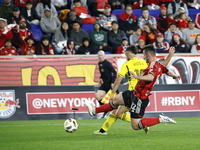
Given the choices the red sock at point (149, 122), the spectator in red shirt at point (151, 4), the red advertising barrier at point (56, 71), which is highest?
the spectator in red shirt at point (151, 4)

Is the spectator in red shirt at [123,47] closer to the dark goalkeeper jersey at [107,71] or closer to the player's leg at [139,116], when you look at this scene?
the dark goalkeeper jersey at [107,71]

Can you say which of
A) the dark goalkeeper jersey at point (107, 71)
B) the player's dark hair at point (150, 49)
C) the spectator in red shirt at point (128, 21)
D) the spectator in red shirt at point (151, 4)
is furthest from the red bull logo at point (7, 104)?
the spectator in red shirt at point (151, 4)

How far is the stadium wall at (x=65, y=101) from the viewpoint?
16531 millimetres

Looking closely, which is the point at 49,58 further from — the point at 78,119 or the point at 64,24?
the point at 78,119

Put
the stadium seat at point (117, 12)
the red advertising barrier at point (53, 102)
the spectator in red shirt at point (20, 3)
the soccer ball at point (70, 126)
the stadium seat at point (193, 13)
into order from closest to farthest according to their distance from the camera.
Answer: the soccer ball at point (70, 126)
the red advertising barrier at point (53, 102)
the spectator in red shirt at point (20, 3)
the stadium seat at point (117, 12)
the stadium seat at point (193, 13)

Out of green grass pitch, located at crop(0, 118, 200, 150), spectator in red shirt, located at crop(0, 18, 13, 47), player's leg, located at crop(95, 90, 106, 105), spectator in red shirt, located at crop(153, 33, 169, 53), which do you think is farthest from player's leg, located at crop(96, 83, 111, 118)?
spectator in red shirt, located at crop(0, 18, 13, 47)

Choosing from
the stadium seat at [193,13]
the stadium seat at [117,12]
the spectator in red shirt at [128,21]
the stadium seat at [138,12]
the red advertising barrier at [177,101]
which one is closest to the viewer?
the red advertising barrier at [177,101]

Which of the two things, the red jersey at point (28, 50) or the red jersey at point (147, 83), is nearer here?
the red jersey at point (147, 83)

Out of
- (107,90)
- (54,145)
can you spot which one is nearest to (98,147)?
(54,145)

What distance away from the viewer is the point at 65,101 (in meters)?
16.8

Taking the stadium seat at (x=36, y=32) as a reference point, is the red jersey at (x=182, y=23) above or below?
above

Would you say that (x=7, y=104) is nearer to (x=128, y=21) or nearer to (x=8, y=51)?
(x=8, y=51)

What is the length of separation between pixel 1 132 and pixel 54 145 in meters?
3.51

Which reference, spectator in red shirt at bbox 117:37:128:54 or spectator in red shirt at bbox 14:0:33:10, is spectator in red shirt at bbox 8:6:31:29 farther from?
spectator in red shirt at bbox 117:37:128:54
